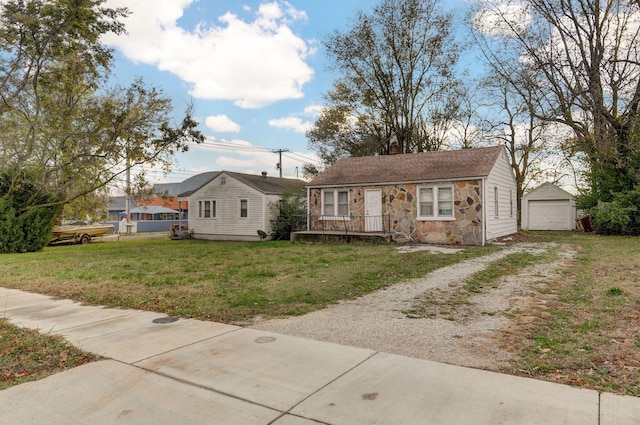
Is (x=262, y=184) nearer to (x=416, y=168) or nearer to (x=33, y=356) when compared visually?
(x=416, y=168)

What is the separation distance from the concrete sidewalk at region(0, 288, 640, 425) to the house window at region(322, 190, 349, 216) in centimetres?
1449

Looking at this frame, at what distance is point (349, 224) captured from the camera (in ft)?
60.7

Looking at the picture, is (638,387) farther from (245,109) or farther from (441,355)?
(245,109)

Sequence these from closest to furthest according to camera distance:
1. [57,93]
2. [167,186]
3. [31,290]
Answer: [31,290]
[57,93]
[167,186]

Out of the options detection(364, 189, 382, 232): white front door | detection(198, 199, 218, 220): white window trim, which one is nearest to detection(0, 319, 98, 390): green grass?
detection(364, 189, 382, 232): white front door

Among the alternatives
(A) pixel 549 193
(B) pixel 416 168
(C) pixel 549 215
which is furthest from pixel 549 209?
(B) pixel 416 168

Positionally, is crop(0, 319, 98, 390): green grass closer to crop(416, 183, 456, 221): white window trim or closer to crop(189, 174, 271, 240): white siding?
crop(416, 183, 456, 221): white window trim

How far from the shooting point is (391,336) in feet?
15.3

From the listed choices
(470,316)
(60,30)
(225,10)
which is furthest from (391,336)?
(60,30)

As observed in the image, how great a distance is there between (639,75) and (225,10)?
19.6 m

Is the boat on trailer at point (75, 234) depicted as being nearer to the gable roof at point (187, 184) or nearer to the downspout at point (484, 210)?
the downspout at point (484, 210)

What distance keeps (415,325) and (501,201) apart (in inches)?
577

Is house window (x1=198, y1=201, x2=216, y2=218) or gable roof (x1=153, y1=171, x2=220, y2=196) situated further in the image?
gable roof (x1=153, y1=171, x2=220, y2=196)

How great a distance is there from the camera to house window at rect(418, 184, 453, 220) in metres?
16.2
